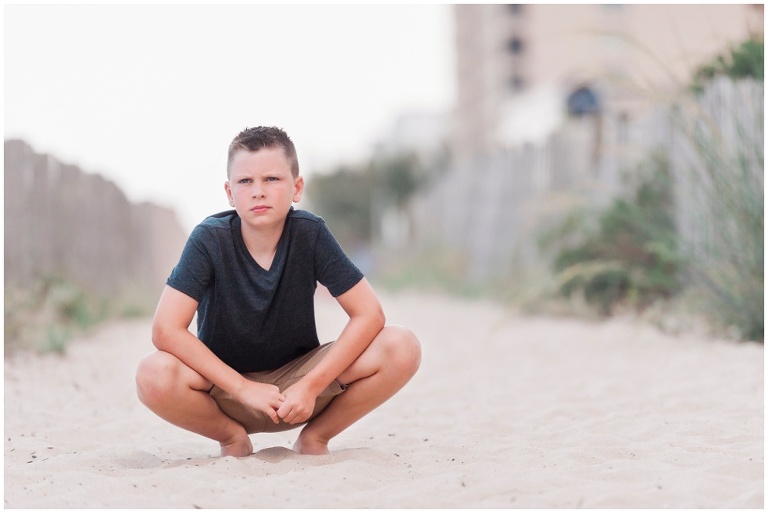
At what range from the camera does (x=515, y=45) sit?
3503cm

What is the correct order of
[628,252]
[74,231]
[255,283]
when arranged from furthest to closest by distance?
1. [74,231]
2. [628,252]
3. [255,283]

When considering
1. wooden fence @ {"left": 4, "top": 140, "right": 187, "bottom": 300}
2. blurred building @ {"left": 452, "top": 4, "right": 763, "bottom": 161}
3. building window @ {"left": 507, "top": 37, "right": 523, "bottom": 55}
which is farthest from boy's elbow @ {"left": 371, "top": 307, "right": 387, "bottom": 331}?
building window @ {"left": 507, "top": 37, "right": 523, "bottom": 55}

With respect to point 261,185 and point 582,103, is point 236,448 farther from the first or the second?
point 582,103

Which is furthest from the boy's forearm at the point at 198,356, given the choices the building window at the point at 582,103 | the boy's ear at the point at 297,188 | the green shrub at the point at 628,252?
the building window at the point at 582,103

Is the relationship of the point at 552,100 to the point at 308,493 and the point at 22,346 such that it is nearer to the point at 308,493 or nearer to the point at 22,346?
the point at 22,346

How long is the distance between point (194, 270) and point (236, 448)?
54cm

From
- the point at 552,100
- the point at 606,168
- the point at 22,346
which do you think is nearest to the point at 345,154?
the point at 552,100

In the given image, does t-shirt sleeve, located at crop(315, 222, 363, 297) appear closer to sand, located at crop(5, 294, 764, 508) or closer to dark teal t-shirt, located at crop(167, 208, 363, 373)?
dark teal t-shirt, located at crop(167, 208, 363, 373)

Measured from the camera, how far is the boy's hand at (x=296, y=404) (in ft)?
7.66

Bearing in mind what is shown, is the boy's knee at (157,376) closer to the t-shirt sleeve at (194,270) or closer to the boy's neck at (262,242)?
the t-shirt sleeve at (194,270)

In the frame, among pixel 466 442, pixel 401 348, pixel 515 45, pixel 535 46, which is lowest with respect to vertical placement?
pixel 466 442

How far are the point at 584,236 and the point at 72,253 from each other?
3.90 metres

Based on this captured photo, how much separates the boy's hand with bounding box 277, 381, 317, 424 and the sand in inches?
5.5

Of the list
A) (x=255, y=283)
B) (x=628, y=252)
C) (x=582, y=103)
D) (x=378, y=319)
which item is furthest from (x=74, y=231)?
(x=582, y=103)
